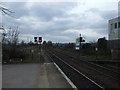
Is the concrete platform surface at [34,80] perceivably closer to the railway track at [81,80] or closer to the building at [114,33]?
the railway track at [81,80]

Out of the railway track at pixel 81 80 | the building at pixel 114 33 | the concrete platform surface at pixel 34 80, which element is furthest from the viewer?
the building at pixel 114 33

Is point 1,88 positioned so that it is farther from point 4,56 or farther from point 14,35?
point 14,35

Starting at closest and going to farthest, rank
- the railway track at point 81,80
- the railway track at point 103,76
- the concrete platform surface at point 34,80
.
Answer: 1. the concrete platform surface at point 34,80
2. the railway track at point 81,80
3. the railway track at point 103,76

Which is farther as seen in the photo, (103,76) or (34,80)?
(103,76)

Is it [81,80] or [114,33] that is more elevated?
[114,33]

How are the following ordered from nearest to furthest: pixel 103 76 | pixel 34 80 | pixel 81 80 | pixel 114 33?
pixel 34 80, pixel 81 80, pixel 103 76, pixel 114 33

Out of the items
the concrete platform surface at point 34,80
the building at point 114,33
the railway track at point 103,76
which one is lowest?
the railway track at point 103,76

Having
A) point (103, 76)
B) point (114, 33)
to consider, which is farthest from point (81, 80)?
point (114, 33)

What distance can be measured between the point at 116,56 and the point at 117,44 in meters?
6.07

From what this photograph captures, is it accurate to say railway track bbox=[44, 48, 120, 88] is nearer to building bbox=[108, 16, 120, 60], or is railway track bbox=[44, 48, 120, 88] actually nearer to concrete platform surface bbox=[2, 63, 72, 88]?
concrete platform surface bbox=[2, 63, 72, 88]

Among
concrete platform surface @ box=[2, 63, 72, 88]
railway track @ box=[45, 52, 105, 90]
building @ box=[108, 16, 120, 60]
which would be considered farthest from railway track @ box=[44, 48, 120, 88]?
building @ box=[108, 16, 120, 60]

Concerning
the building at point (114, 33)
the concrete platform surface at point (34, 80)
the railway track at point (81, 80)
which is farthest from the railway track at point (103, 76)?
Answer: the building at point (114, 33)

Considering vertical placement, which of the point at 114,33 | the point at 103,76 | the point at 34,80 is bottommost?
the point at 103,76

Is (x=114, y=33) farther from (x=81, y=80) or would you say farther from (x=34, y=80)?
(x=34, y=80)
